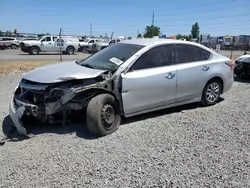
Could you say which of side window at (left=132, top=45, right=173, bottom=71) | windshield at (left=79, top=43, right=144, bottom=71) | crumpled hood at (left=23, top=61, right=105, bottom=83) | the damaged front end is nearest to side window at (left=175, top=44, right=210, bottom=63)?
side window at (left=132, top=45, right=173, bottom=71)

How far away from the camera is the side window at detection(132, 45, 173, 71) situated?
466 centimetres

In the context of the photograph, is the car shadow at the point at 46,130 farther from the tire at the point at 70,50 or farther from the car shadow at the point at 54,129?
the tire at the point at 70,50

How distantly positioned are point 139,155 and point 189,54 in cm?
284

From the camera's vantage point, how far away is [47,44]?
84.1 feet

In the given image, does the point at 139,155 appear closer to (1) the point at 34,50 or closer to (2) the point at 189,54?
(2) the point at 189,54

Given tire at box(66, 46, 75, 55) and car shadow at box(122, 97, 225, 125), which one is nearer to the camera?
car shadow at box(122, 97, 225, 125)

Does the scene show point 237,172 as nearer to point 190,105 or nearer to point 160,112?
point 160,112

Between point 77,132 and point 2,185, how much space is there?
1.64 meters

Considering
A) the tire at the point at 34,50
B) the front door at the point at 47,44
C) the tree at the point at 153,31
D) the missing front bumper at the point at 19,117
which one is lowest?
the missing front bumper at the point at 19,117

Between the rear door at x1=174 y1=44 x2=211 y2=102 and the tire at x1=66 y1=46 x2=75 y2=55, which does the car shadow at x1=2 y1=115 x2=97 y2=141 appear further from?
the tire at x1=66 y1=46 x2=75 y2=55

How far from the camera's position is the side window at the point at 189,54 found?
524 centimetres

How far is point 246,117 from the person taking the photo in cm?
516

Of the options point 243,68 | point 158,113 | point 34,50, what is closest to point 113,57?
point 158,113

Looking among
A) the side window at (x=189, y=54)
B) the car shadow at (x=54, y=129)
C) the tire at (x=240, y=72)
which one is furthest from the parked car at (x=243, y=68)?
the car shadow at (x=54, y=129)
